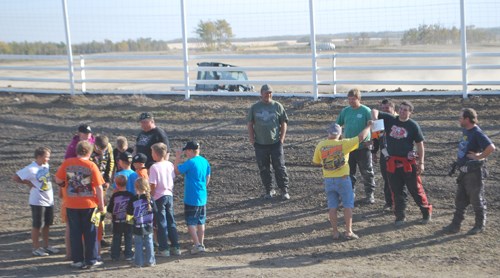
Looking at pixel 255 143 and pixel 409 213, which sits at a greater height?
pixel 255 143

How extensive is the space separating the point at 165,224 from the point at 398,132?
3.46m

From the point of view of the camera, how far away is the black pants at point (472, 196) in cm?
1000

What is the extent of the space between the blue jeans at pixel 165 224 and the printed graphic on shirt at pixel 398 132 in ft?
10.6

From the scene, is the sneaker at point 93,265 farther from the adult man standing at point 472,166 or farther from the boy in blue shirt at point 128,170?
the adult man standing at point 472,166

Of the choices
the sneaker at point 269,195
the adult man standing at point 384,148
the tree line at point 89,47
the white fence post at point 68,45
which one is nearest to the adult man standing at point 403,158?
the adult man standing at point 384,148

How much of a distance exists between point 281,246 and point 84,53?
1191 centimetres

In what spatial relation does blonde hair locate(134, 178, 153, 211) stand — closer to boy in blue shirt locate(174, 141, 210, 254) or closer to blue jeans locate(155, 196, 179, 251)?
blue jeans locate(155, 196, 179, 251)

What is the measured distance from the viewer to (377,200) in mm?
11883

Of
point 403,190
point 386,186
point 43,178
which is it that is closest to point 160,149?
point 43,178

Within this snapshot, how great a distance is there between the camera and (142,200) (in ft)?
31.0

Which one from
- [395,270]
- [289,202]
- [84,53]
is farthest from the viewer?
[84,53]

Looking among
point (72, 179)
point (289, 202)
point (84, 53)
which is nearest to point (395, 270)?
point (289, 202)

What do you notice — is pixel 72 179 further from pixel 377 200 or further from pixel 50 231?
pixel 377 200

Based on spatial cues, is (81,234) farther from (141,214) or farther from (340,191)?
(340,191)
